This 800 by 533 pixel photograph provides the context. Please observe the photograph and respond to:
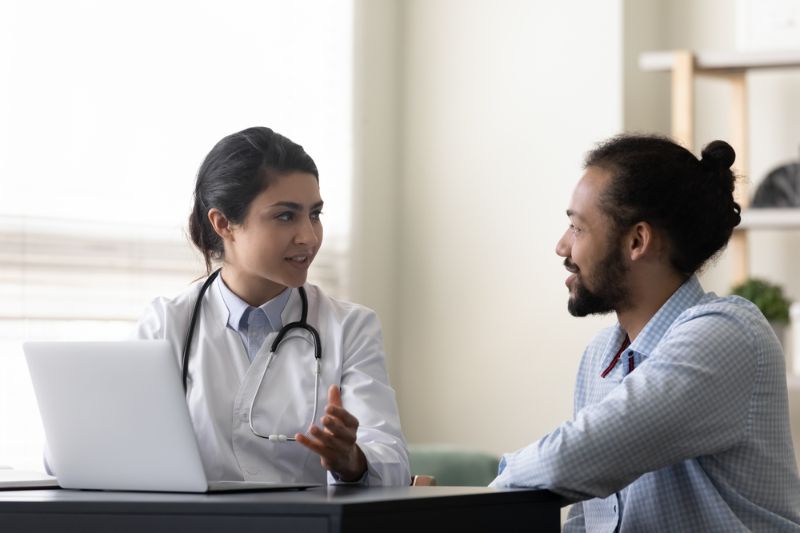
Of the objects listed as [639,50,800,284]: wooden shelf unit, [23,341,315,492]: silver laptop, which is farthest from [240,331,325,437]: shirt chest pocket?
[639,50,800,284]: wooden shelf unit

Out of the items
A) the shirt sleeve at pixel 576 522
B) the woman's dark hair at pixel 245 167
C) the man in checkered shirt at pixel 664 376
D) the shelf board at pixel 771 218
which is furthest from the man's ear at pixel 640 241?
the shelf board at pixel 771 218

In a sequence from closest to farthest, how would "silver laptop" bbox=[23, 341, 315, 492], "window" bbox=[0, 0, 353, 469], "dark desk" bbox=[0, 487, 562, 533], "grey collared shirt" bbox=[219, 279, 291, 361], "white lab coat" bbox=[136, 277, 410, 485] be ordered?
1. "dark desk" bbox=[0, 487, 562, 533]
2. "silver laptop" bbox=[23, 341, 315, 492]
3. "white lab coat" bbox=[136, 277, 410, 485]
4. "grey collared shirt" bbox=[219, 279, 291, 361]
5. "window" bbox=[0, 0, 353, 469]

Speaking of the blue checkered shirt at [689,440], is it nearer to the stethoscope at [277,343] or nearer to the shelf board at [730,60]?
the stethoscope at [277,343]

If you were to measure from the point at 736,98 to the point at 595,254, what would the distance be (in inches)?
77.2

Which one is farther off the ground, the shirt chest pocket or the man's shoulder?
the man's shoulder

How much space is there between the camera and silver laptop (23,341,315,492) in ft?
4.81

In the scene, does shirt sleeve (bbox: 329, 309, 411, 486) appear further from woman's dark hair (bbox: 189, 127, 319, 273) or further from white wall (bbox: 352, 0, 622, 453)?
white wall (bbox: 352, 0, 622, 453)

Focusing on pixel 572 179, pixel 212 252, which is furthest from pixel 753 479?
pixel 572 179

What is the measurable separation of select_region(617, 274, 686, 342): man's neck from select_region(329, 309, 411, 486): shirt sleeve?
42 centimetres

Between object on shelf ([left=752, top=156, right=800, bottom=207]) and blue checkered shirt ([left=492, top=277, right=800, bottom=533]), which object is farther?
object on shelf ([left=752, top=156, right=800, bottom=207])

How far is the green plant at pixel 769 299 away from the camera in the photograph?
3.29m

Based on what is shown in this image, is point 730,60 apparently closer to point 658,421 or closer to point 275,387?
point 275,387

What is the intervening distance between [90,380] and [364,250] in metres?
2.26

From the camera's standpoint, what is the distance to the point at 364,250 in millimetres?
3766
